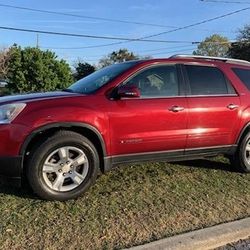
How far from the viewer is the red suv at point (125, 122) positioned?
5207mm

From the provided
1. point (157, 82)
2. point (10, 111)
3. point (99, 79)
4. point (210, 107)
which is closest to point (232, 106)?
point (210, 107)

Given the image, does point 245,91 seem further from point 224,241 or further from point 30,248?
→ point 30,248

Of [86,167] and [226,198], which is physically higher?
[86,167]

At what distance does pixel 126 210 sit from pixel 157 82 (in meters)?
1.84

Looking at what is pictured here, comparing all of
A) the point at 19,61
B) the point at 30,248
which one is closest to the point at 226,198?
the point at 30,248

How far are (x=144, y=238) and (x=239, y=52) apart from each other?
49.0 meters

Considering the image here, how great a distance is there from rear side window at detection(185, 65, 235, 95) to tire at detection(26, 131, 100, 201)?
1.78 m

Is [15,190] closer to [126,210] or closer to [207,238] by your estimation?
[126,210]

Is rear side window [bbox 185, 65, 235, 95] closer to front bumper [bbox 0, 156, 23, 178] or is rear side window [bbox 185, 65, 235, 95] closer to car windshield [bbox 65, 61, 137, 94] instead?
car windshield [bbox 65, 61, 137, 94]

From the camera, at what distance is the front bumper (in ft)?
16.8

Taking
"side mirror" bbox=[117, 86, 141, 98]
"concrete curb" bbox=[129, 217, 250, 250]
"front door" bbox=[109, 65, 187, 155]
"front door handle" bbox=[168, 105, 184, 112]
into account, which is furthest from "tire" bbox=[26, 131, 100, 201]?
"concrete curb" bbox=[129, 217, 250, 250]

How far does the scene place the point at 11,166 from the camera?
16.8 ft

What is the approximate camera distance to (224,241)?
4.55 metres

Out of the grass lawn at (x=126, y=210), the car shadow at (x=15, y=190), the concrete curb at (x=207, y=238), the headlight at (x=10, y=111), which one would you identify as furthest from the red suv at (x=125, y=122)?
the concrete curb at (x=207, y=238)
